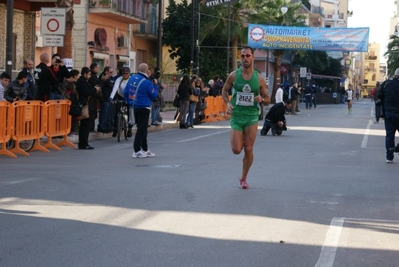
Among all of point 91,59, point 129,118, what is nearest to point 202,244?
point 129,118

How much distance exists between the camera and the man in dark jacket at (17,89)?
18141 mm

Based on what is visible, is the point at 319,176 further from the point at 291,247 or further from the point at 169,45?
the point at 169,45

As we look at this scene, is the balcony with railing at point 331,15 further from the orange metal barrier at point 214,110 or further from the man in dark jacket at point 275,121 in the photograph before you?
the man in dark jacket at point 275,121

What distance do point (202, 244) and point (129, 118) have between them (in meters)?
14.9

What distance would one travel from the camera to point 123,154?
1789 centimetres

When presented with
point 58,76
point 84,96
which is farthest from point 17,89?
point 58,76

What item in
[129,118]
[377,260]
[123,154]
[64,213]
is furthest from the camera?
[129,118]

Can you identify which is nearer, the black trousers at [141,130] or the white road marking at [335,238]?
the white road marking at [335,238]

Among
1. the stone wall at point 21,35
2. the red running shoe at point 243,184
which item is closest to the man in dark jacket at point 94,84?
the stone wall at point 21,35

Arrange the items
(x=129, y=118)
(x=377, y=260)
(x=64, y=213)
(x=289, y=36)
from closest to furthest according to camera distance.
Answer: (x=377, y=260) → (x=64, y=213) → (x=129, y=118) → (x=289, y=36)

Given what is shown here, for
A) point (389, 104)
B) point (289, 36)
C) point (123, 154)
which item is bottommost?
point (123, 154)

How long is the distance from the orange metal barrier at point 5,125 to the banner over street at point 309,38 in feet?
117

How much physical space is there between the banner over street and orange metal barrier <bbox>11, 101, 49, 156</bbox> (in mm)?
34277

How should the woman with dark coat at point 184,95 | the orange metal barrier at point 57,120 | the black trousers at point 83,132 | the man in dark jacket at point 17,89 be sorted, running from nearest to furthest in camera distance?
the man in dark jacket at point 17,89
the orange metal barrier at point 57,120
the black trousers at point 83,132
the woman with dark coat at point 184,95
